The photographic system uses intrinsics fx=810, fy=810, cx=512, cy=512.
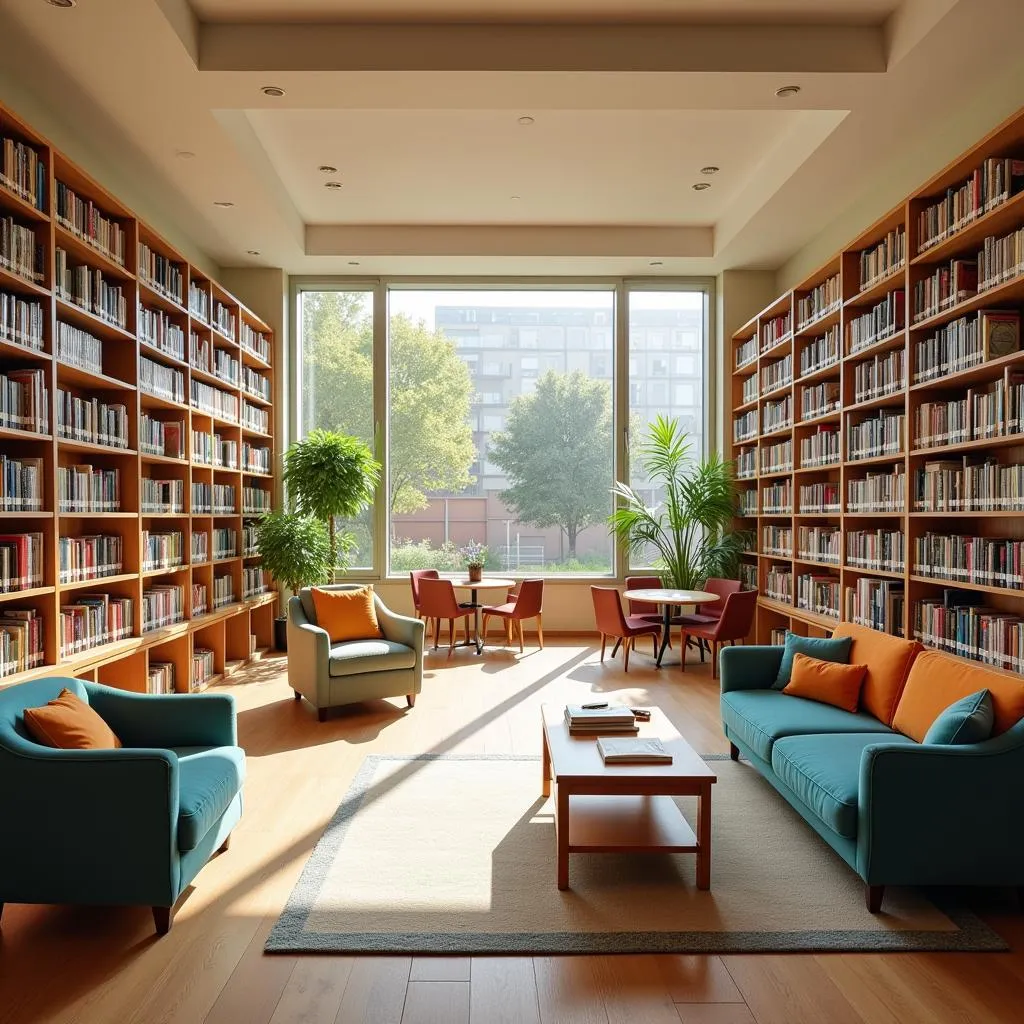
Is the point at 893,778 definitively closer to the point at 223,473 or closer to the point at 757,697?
the point at 757,697

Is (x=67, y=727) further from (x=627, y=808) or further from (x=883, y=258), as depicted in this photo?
(x=883, y=258)

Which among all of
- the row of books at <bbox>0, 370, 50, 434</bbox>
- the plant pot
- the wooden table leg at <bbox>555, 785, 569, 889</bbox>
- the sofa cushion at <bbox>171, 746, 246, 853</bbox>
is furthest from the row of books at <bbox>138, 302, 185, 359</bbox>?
the wooden table leg at <bbox>555, 785, 569, 889</bbox>

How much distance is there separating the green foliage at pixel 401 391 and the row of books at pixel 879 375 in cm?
470

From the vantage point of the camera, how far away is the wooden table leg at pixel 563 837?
3176 mm

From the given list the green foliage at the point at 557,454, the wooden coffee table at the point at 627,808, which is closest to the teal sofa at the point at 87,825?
the wooden coffee table at the point at 627,808

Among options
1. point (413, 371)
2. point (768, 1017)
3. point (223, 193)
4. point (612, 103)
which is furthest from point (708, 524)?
point (768, 1017)

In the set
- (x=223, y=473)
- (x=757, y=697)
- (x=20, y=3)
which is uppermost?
(x=20, y=3)

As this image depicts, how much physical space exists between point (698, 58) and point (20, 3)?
3587 mm

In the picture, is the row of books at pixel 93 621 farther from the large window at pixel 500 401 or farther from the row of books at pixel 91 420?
the large window at pixel 500 401

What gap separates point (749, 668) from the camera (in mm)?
4773

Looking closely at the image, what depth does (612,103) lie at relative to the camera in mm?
5152

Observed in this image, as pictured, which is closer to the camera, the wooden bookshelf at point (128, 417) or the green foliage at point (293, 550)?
the wooden bookshelf at point (128, 417)

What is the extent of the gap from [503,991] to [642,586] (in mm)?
6345

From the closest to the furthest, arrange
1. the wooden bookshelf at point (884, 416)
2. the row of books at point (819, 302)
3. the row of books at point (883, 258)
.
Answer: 1. the wooden bookshelf at point (884, 416)
2. the row of books at point (883, 258)
3. the row of books at point (819, 302)
